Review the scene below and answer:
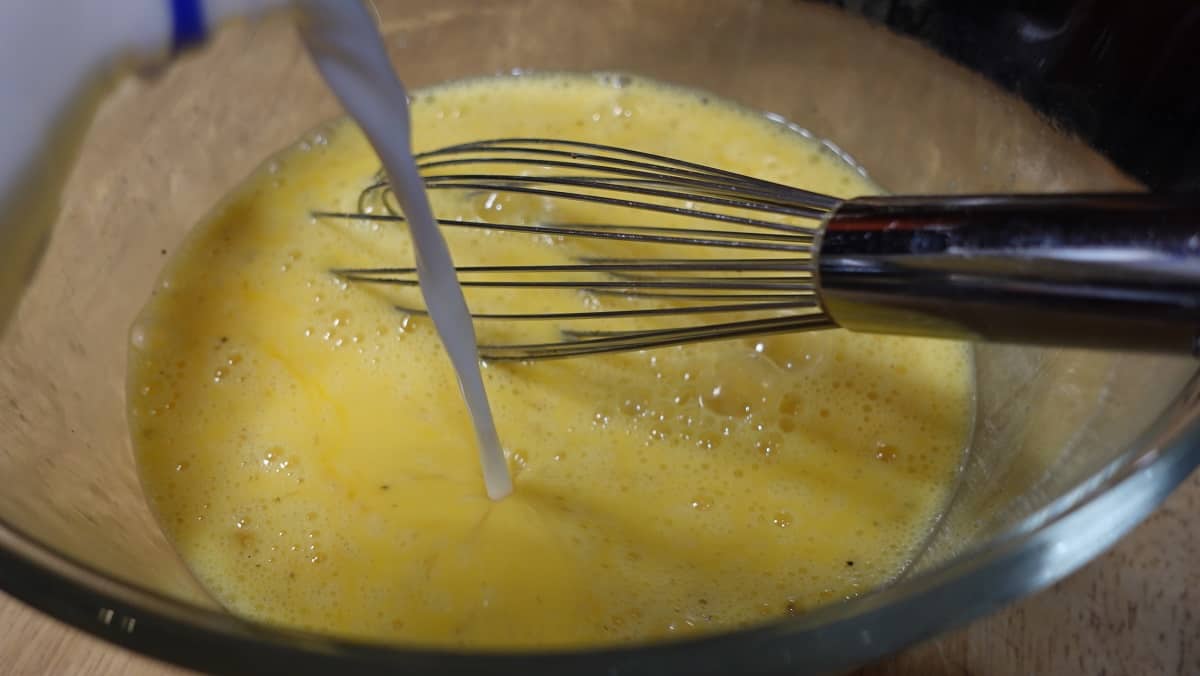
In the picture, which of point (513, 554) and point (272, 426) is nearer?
point (513, 554)

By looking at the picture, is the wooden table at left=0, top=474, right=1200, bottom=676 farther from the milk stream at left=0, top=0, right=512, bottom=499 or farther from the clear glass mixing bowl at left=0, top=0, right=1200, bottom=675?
the milk stream at left=0, top=0, right=512, bottom=499

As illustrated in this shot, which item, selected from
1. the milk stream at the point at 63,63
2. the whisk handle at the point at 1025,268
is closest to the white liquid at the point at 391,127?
the milk stream at the point at 63,63

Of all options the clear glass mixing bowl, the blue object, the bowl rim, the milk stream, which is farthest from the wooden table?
the blue object

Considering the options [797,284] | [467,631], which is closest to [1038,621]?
[797,284]

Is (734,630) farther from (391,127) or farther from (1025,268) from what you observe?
(391,127)

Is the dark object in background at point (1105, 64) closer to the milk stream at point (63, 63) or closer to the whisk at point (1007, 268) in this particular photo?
the whisk at point (1007, 268)

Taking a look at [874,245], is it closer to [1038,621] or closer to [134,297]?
[1038,621]

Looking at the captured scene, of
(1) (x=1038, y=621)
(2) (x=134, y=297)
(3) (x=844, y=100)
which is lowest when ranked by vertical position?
(2) (x=134, y=297)
